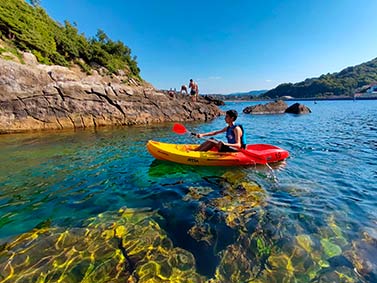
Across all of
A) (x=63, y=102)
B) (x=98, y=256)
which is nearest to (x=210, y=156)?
(x=98, y=256)

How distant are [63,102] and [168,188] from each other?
1244cm

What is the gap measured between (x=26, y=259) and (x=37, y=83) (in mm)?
13791

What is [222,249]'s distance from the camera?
11.4ft

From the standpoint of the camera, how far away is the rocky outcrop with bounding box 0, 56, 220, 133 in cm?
1274

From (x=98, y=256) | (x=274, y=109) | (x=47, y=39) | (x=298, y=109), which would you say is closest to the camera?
(x=98, y=256)

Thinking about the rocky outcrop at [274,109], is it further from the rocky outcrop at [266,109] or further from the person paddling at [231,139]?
the person paddling at [231,139]

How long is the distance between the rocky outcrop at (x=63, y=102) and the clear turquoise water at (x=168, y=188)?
4132mm

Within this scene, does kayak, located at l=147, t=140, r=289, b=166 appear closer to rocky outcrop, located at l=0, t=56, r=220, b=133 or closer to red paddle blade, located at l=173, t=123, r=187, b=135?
red paddle blade, located at l=173, t=123, r=187, b=135

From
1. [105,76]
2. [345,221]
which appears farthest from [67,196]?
[105,76]

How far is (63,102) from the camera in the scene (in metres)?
14.6

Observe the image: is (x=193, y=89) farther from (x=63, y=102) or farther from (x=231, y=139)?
(x=231, y=139)

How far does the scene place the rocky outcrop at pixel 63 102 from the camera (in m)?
12.7

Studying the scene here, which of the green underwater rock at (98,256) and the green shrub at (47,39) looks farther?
the green shrub at (47,39)

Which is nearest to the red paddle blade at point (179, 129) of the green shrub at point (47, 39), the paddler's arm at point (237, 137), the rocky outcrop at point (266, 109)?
the paddler's arm at point (237, 137)
